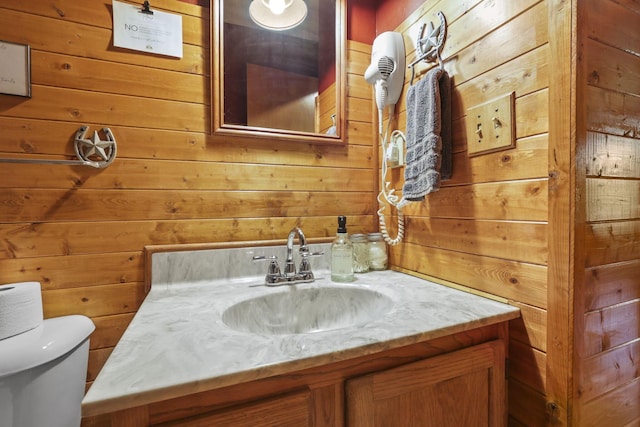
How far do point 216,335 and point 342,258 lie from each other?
50 centimetres

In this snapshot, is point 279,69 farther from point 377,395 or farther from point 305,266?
point 377,395

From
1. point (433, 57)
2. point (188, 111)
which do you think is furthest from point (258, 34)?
point (433, 57)

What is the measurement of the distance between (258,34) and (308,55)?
0.62 ft

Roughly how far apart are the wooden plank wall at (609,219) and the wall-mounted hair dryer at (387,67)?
0.53 meters

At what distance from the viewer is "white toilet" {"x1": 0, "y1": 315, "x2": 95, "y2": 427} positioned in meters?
0.64

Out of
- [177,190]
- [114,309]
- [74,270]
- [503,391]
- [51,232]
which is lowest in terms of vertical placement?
[503,391]

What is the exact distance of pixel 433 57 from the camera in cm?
93

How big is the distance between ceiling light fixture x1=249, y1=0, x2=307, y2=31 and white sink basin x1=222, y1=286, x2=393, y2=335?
36.1 inches

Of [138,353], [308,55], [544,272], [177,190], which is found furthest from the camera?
[308,55]

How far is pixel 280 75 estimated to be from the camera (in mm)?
1071

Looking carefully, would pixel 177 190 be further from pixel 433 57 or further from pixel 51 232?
pixel 433 57

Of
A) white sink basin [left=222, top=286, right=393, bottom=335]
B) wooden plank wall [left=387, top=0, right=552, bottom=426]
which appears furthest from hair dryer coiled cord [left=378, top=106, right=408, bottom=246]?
white sink basin [left=222, top=286, right=393, bottom=335]

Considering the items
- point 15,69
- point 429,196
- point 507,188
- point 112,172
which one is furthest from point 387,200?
point 15,69

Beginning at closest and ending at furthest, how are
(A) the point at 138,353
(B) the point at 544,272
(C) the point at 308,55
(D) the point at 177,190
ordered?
(A) the point at 138,353 < (B) the point at 544,272 < (D) the point at 177,190 < (C) the point at 308,55
